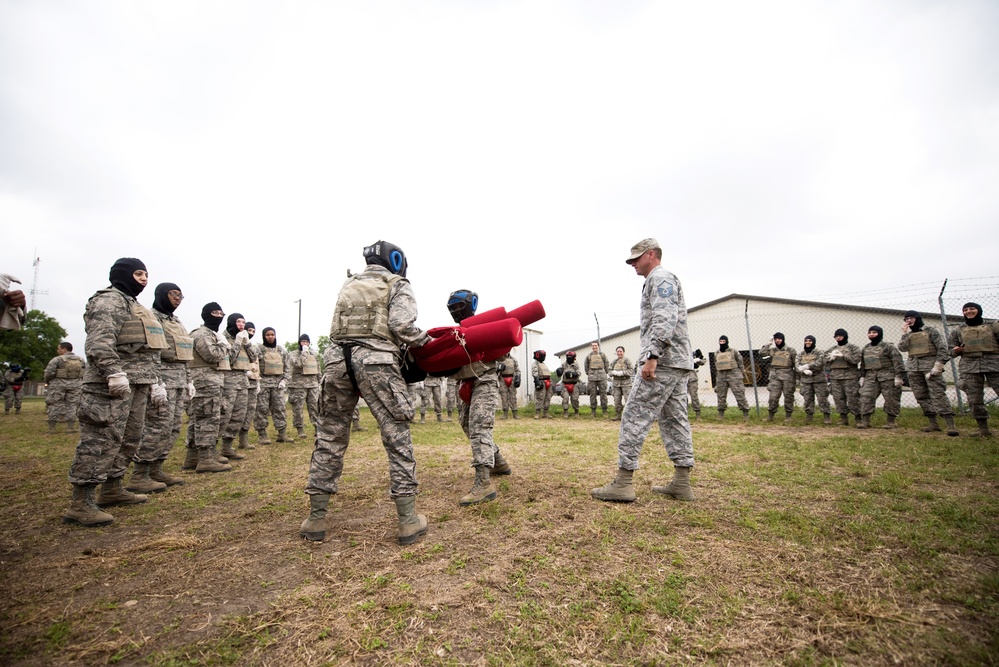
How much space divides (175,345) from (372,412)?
161 inches

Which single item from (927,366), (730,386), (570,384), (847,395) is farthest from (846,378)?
(570,384)

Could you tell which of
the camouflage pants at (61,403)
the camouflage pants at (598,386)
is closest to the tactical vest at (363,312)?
the camouflage pants at (598,386)

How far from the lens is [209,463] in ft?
20.2

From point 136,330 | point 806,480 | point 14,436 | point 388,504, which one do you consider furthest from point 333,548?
point 14,436

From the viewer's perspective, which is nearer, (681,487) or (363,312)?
(363,312)

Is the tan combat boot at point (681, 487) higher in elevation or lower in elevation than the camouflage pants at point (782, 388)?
lower

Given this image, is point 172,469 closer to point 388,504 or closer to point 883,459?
point 388,504

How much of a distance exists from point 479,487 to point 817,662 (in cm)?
287

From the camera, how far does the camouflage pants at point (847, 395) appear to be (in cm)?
998

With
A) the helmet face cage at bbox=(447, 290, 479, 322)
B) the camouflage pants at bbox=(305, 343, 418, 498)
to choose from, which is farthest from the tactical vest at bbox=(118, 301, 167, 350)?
the helmet face cage at bbox=(447, 290, 479, 322)

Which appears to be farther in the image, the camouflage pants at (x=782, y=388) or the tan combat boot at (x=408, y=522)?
the camouflage pants at (x=782, y=388)

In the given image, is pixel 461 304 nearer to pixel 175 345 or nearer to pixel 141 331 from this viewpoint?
pixel 141 331

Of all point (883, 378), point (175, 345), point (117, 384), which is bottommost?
point (883, 378)

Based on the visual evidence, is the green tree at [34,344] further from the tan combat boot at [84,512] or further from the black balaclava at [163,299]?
the tan combat boot at [84,512]
